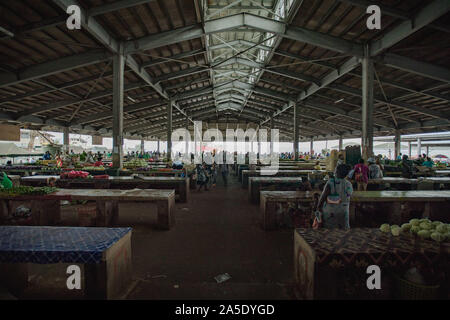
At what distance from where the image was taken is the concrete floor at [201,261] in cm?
294

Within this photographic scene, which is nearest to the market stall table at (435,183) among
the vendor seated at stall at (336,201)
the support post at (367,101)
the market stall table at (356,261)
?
the support post at (367,101)

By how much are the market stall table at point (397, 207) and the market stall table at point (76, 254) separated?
448cm

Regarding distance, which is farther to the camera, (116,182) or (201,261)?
(116,182)

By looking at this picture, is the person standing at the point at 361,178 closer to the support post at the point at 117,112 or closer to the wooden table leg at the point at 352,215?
the wooden table leg at the point at 352,215

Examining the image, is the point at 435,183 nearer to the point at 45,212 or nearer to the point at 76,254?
the point at 76,254

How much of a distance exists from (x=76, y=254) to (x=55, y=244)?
404 millimetres

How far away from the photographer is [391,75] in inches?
454

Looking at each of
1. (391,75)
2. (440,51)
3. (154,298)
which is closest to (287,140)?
(391,75)

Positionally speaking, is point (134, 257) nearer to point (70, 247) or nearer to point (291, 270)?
point (70, 247)

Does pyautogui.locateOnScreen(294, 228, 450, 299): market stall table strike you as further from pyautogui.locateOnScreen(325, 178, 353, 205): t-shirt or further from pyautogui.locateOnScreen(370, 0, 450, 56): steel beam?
pyautogui.locateOnScreen(370, 0, 450, 56): steel beam

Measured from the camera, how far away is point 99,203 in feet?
18.0

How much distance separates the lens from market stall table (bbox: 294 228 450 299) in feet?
7.77

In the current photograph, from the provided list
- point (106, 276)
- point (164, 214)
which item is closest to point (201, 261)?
point (106, 276)
